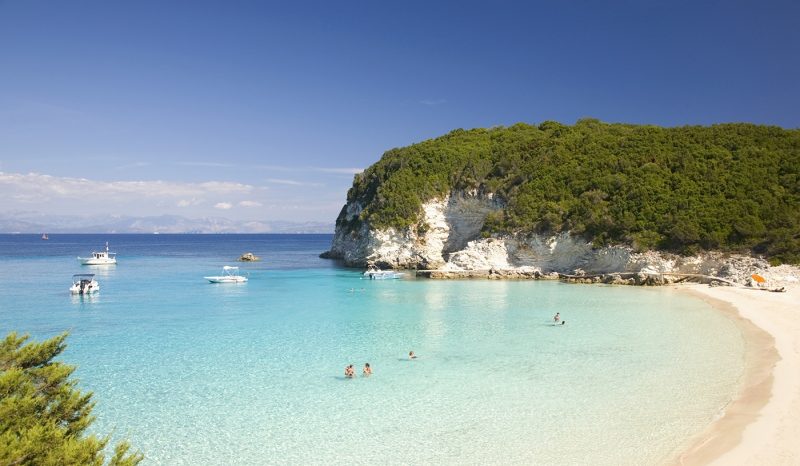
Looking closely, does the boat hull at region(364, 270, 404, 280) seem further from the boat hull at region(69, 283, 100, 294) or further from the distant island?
the boat hull at region(69, 283, 100, 294)

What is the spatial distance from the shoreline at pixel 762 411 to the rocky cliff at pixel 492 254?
712 inches

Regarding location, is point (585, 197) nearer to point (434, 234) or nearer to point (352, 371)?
point (434, 234)

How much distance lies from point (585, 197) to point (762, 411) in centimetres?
3986

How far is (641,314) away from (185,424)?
2528 cm

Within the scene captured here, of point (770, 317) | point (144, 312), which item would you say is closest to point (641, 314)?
point (770, 317)

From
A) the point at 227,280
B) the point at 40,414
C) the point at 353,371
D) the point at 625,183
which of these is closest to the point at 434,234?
the point at 625,183

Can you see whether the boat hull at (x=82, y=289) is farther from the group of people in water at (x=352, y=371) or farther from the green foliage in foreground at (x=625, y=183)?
the group of people in water at (x=352, y=371)

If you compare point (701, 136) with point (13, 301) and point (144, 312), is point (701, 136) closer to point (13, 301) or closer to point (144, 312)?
point (144, 312)

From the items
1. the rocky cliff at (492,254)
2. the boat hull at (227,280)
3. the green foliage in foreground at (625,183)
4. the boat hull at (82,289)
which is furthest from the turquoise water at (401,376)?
the green foliage in foreground at (625,183)

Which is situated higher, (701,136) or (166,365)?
(701,136)

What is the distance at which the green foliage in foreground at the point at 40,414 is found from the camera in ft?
20.9

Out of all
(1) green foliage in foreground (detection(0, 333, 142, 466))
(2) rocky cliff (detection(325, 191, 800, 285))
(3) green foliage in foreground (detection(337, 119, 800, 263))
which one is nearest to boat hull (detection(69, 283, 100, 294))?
(2) rocky cliff (detection(325, 191, 800, 285))

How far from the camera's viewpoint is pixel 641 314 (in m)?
29.3

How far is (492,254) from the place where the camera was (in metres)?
53.2
